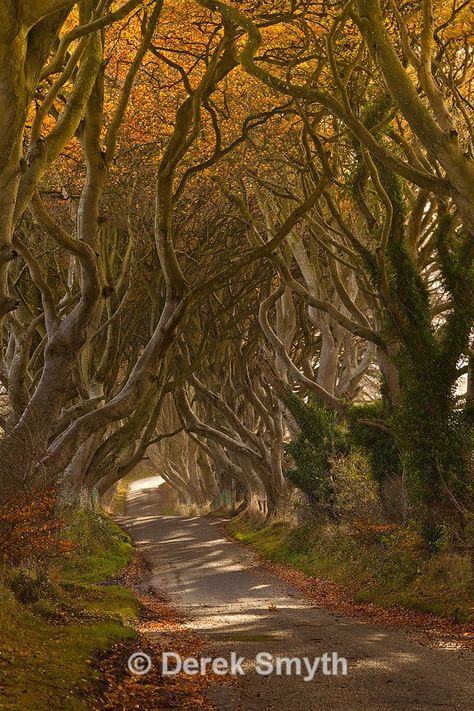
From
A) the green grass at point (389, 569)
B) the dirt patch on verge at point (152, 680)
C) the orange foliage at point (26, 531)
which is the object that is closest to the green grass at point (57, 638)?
the dirt patch on verge at point (152, 680)

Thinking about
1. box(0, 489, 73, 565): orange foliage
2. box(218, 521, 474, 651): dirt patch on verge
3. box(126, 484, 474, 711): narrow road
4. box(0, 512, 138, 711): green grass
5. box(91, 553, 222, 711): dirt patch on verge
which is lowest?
box(218, 521, 474, 651): dirt patch on verge

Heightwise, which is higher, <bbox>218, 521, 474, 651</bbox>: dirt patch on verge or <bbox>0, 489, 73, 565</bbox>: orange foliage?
<bbox>0, 489, 73, 565</bbox>: orange foliage

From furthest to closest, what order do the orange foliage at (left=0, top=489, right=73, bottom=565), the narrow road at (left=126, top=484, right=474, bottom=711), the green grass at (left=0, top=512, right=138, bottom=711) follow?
the orange foliage at (left=0, top=489, right=73, bottom=565)
the narrow road at (left=126, top=484, right=474, bottom=711)
the green grass at (left=0, top=512, right=138, bottom=711)

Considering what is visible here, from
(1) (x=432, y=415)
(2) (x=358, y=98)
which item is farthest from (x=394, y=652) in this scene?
(2) (x=358, y=98)

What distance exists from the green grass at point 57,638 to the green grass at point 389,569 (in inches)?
168

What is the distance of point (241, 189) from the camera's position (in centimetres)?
2164

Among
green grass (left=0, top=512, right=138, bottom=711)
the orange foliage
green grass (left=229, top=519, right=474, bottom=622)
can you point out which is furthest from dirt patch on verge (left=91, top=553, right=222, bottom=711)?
green grass (left=229, top=519, right=474, bottom=622)

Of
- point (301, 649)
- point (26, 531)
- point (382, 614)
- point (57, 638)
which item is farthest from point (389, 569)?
point (57, 638)

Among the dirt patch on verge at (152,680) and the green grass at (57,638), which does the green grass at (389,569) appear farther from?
the green grass at (57,638)

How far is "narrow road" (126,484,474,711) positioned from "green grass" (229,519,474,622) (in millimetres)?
1036

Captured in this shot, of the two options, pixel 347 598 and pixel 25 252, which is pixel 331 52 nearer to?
pixel 25 252

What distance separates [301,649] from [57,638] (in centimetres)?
280

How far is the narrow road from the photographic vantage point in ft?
24.1

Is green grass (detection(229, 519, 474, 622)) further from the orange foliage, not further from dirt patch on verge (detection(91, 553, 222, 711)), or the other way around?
the orange foliage
